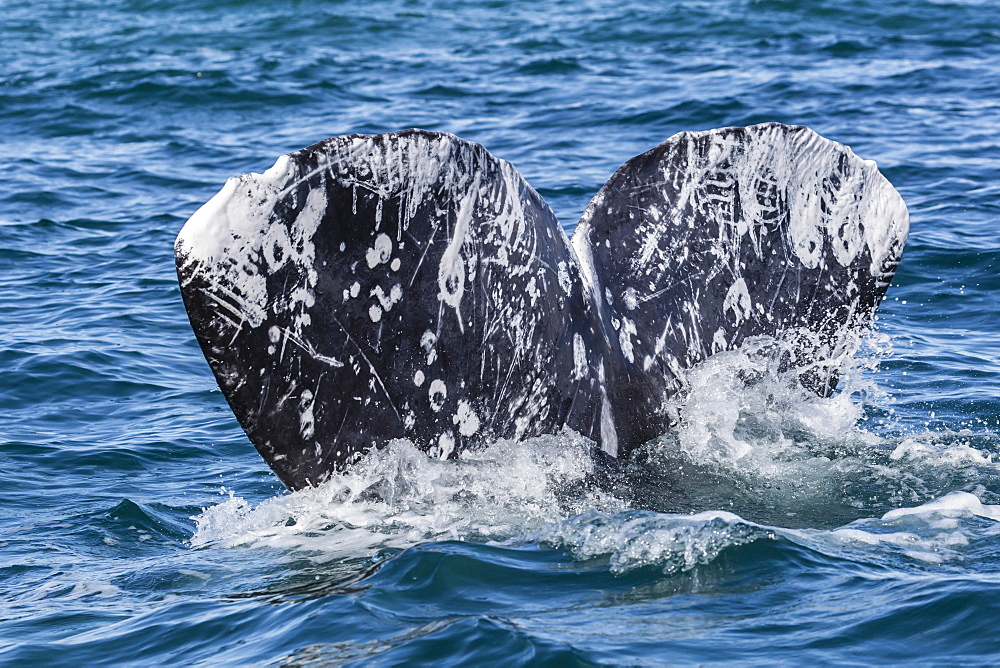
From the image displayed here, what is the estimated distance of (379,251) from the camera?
4969 millimetres

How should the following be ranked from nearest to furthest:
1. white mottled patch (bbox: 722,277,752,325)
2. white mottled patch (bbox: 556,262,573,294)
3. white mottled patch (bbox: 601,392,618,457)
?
1. white mottled patch (bbox: 556,262,573,294)
2. white mottled patch (bbox: 601,392,618,457)
3. white mottled patch (bbox: 722,277,752,325)

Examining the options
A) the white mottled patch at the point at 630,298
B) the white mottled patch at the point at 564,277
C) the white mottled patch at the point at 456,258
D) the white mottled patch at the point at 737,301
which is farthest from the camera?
the white mottled patch at the point at 737,301

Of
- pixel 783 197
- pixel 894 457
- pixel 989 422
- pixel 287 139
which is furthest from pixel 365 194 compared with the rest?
pixel 287 139

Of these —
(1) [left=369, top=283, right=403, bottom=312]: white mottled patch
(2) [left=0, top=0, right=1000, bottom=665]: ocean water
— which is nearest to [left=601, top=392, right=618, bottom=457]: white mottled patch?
(2) [left=0, top=0, right=1000, bottom=665]: ocean water

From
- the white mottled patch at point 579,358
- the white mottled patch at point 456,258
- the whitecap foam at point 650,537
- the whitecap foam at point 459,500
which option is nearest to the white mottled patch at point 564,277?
the white mottled patch at point 579,358

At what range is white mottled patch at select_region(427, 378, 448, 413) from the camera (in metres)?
5.23

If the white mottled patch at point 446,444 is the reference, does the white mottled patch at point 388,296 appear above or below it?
above

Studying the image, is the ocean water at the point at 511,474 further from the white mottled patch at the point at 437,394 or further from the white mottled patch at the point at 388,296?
the white mottled patch at the point at 388,296

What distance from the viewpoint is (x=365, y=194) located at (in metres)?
4.84

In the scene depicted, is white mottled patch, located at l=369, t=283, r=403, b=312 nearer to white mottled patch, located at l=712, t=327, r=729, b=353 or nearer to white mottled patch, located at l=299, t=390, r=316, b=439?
white mottled patch, located at l=299, t=390, r=316, b=439

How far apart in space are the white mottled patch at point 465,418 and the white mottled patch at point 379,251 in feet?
2.36

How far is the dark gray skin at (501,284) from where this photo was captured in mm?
4730

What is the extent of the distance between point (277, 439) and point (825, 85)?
14527 mm

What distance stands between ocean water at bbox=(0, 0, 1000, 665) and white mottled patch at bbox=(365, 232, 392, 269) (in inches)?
31.4
